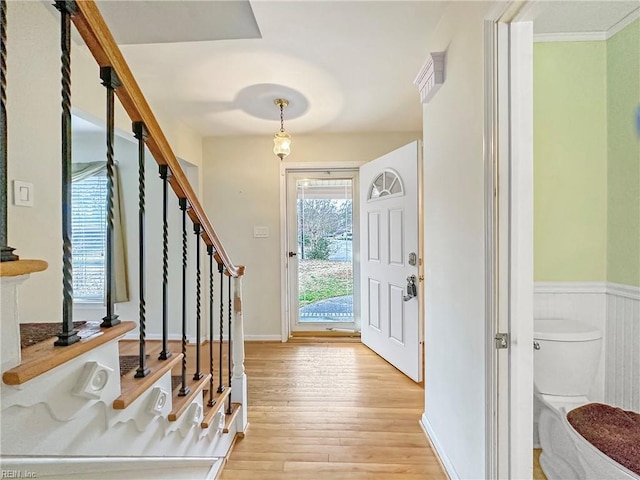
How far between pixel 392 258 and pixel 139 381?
7.18 feet

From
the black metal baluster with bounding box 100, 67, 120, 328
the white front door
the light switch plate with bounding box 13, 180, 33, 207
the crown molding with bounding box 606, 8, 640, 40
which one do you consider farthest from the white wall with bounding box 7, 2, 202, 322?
the crown molding with bounding box 606, 8, 640, 40

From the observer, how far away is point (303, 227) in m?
3.56

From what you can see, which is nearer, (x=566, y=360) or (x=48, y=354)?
(x=48, y=354)

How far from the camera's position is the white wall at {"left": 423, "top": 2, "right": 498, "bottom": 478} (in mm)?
1211

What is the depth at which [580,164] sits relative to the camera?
5.69 ft

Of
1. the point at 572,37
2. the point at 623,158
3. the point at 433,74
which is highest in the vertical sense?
the point at 572,37

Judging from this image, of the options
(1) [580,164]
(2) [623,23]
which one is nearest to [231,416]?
(1) [580,164]

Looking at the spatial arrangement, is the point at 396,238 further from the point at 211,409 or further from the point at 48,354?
the point at 48,354

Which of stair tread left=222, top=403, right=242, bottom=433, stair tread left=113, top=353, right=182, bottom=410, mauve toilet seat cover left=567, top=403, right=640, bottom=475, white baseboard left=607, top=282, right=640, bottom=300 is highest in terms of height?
white baseboard left=607, top=282, right=640, bottom=300

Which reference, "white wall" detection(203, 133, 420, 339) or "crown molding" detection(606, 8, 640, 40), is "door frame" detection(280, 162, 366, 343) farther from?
"crown molding" detection(606, 8, 640, 40)

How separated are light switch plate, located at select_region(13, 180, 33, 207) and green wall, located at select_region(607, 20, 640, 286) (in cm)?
310

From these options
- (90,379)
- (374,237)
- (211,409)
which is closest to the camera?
(90,379)

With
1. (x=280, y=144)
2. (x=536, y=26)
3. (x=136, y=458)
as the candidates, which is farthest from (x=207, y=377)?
(x=536, y=26)

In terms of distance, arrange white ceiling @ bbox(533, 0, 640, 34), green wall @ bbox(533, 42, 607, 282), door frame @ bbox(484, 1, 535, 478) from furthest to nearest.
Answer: green wall @ bbox(533, 42, 607, 282) < white ceiling @ bbox(533, 0, 640, 34) < door frame @ bbox(484, 1, 535, 478)
